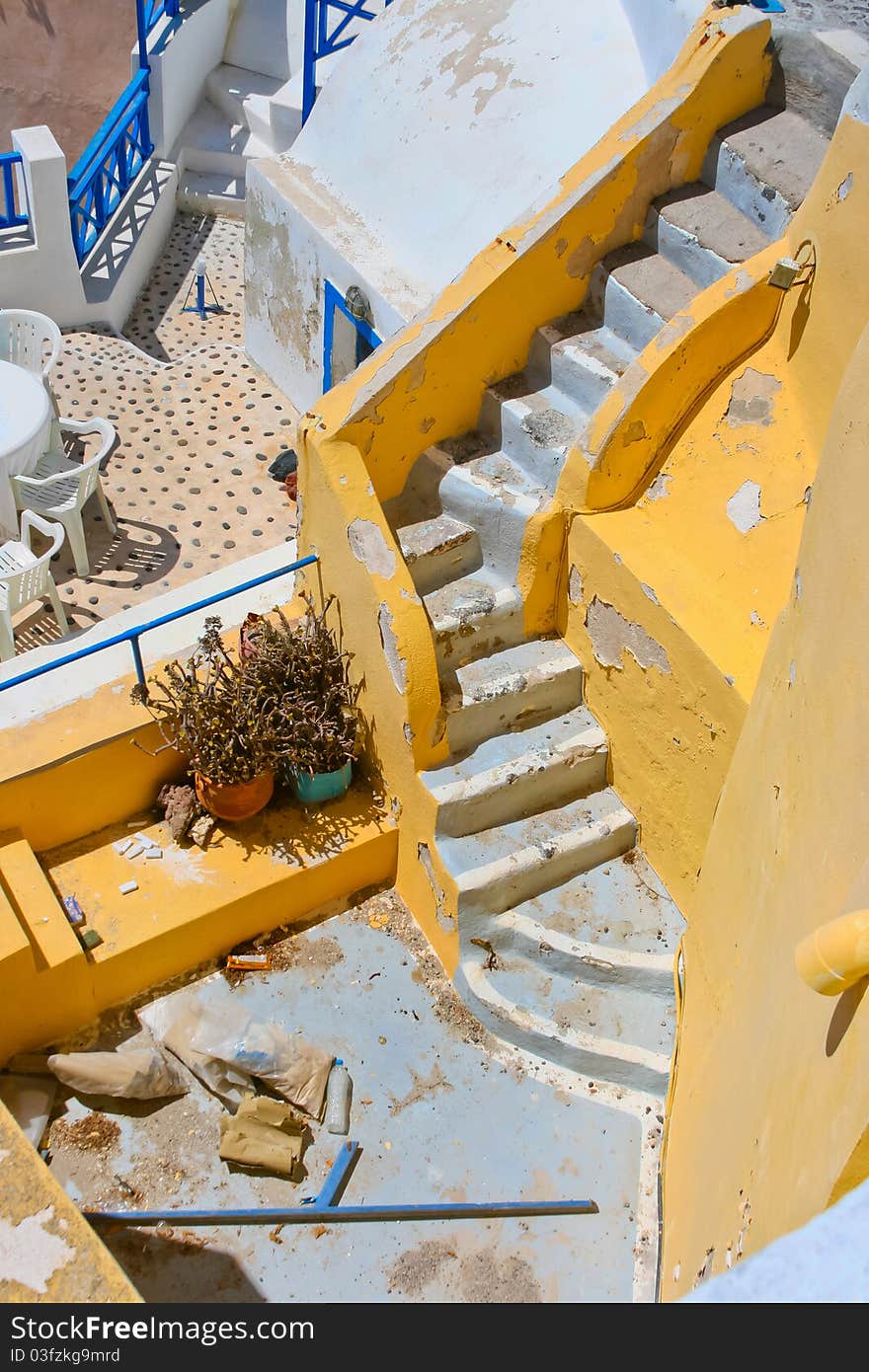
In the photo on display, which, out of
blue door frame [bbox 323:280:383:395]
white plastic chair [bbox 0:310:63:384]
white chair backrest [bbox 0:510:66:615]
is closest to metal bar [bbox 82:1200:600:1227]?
white chair backrest [bbox 0:510:66:615]

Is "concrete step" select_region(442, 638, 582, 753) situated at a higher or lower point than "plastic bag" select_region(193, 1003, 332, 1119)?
higher

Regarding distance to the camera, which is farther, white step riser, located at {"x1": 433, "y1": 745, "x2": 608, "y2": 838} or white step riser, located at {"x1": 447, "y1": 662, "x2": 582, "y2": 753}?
white step riser, located at {"x1": 447, "y1": 662, "x2": 582, "y2": 753}

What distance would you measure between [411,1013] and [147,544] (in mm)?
4587

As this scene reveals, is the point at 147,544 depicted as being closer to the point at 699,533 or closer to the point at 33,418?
the point at 33,418

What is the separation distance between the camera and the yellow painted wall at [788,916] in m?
2.92

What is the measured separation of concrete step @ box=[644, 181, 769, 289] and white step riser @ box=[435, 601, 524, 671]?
192 centimetres

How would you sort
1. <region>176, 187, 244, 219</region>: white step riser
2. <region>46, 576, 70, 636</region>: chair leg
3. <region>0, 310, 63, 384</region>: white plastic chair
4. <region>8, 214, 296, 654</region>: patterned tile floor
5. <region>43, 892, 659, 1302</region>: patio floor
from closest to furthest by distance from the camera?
<region>43, 892, 659, 1302</region>: patio floor < <region>46, 576, 70, 636</region>: chair leg < <region>8, 214, 296, 654</region>: patterned tile floor < <region>0, 310, 63, 384</region>: white plastic chair < <region>176, 187, 244, 219</region>: white step riser

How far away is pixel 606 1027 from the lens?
5.35 meters

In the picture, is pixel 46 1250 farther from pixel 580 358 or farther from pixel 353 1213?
pixel 580 358

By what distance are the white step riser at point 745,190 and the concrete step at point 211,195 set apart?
7.94 meters

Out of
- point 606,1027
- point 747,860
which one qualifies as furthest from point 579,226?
point 606,1027

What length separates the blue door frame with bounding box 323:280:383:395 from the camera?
859 centimetres

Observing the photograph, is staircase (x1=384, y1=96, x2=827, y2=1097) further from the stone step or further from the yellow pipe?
the yellow pipe

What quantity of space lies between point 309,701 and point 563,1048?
6.51 feet
